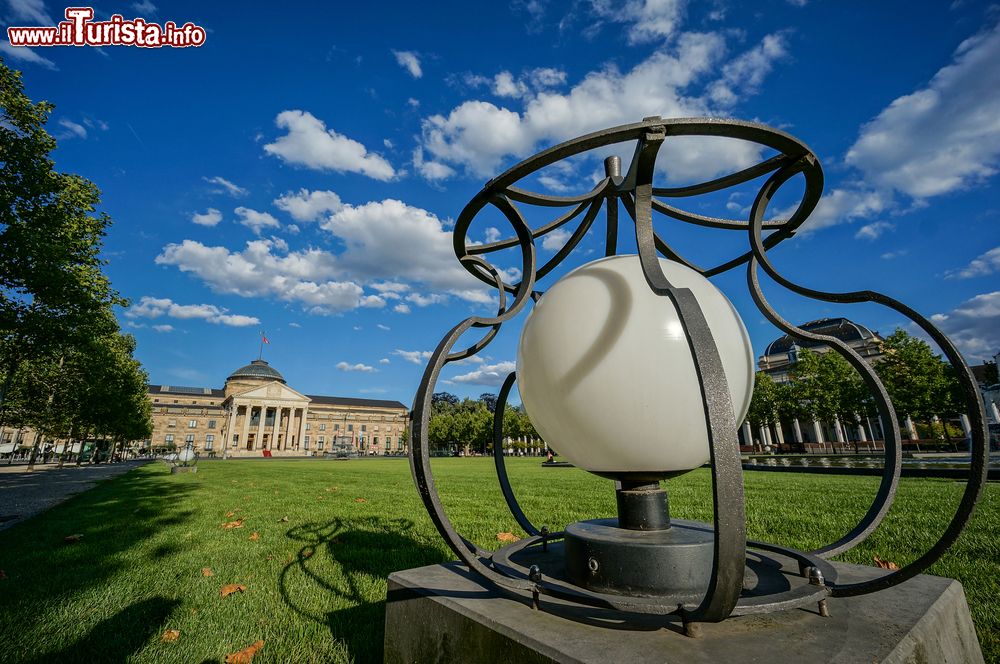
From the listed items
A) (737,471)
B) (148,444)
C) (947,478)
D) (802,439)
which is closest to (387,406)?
(148,444)

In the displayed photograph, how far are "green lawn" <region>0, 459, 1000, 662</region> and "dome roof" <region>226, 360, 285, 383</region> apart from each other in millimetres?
98066

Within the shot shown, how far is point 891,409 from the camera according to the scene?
2447 mm

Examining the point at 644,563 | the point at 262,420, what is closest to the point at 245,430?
the point at 262,420

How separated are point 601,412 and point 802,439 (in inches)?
3044

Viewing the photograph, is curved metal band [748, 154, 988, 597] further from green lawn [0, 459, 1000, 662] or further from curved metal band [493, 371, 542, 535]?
curved metal band [493, 371, 542, 535]

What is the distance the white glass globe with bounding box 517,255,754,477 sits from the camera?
2.03m

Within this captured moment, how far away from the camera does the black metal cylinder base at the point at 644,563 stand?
6.55 ft

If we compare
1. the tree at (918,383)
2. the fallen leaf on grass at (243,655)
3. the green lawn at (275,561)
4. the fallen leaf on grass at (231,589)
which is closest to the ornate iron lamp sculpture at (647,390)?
the green lawn at (275,561)

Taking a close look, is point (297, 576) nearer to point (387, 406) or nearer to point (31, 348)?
point (31, 348)

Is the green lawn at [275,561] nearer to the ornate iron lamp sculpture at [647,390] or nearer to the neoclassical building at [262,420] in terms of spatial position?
the ornate iron lamp sculpture at [647,390]

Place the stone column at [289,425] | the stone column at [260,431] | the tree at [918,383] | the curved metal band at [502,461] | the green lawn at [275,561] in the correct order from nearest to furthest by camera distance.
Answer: the green lawn at [275,561] → the curved metal band at [502,461] → the tree at [918,383] → the stone column at [260,431] → the stone column at [289,425]

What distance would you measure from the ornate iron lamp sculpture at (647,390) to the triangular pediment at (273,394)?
A: 98.6 meters

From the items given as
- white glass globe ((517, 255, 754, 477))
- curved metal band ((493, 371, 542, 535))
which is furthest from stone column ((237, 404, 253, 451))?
white glass globe ((517, 255, 754, 477))

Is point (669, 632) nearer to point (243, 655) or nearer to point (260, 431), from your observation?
point (243, 655)
